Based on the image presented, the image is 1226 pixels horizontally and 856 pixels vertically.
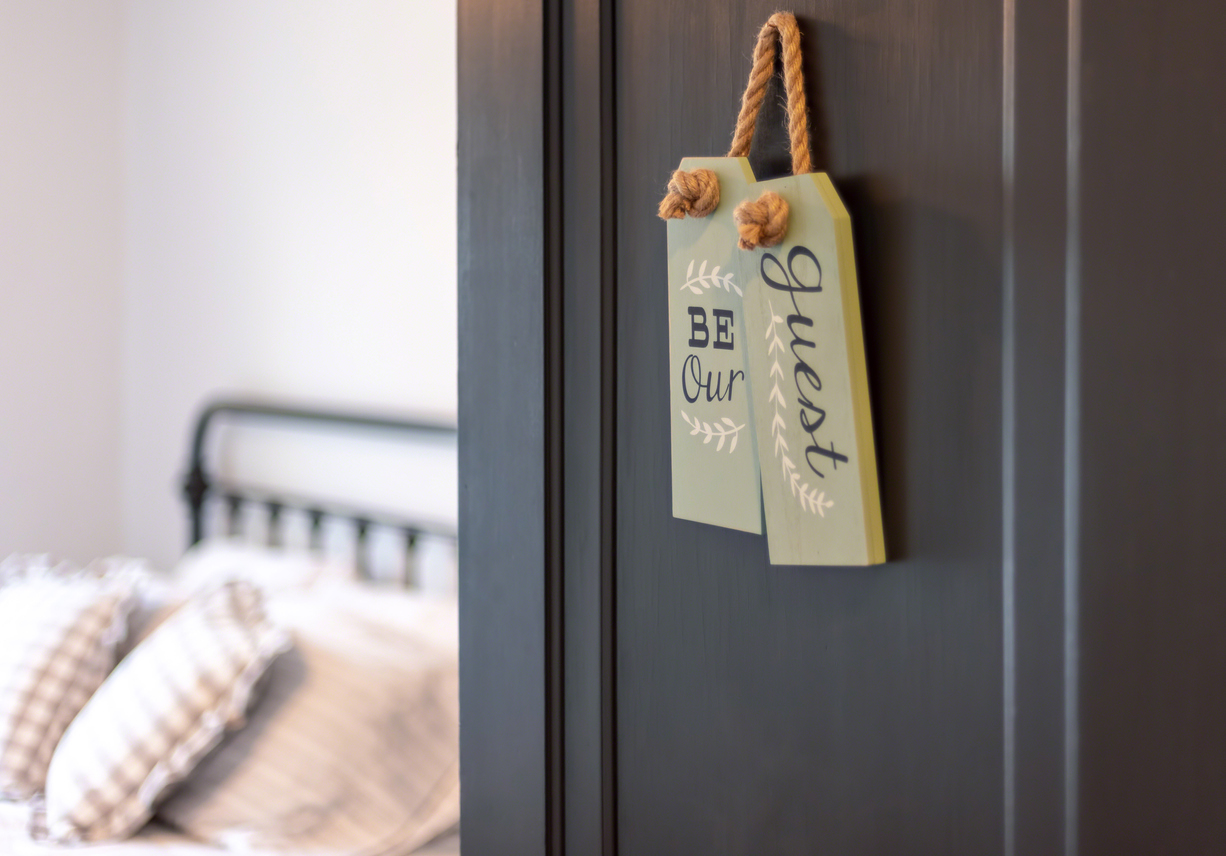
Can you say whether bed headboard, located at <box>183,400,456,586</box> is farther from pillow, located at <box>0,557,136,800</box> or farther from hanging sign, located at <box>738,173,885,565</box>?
hanging sign, located at <box>738,173,885,565</box>

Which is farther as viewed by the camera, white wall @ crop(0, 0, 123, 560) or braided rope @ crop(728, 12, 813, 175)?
white wall @ crop(0, 0, 123, 560)

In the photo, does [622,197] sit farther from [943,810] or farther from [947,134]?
[943,810]

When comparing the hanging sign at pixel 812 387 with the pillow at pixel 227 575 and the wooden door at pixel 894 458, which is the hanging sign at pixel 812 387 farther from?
the pillow at pixel 227 575

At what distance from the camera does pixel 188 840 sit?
130cm

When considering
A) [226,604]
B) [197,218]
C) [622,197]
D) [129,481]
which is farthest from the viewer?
[129,481]

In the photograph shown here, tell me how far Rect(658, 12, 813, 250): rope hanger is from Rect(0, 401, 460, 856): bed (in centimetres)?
111

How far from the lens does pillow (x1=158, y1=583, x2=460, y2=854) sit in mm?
1277

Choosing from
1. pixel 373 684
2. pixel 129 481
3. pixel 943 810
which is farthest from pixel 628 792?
pixel 129 481

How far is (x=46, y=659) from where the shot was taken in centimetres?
144

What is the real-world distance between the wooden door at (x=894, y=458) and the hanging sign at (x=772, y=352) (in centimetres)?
2

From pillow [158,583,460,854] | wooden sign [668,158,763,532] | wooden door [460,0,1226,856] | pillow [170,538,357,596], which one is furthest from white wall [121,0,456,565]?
wooden sign [668,158,763,532]

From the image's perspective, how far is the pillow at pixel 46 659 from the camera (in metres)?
1.38

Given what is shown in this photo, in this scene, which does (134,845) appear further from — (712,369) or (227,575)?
(712,369)

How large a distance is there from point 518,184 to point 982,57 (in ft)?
0.99
